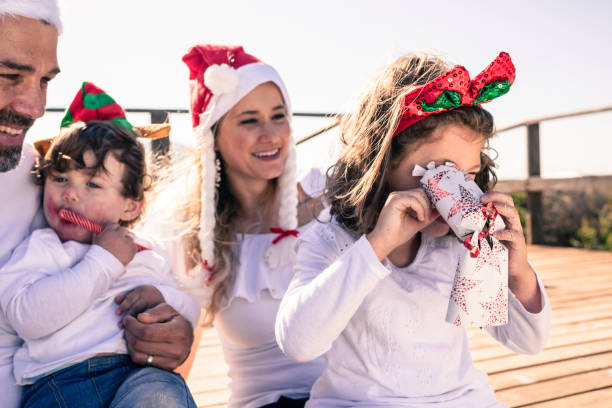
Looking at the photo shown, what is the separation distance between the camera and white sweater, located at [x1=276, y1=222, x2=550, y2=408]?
1.44m

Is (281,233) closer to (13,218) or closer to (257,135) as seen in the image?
(257,135)

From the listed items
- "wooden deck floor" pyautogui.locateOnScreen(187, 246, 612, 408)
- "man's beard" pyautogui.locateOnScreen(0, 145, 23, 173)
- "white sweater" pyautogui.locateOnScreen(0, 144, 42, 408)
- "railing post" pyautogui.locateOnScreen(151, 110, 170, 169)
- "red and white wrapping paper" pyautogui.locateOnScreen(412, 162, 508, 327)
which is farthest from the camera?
"railing post" pyautogui.locateOnScreen(151, 110, 170, 169)

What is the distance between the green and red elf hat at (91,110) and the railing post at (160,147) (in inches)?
23.2

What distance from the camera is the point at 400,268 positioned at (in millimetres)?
1591

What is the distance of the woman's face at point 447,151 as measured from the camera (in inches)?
56.9

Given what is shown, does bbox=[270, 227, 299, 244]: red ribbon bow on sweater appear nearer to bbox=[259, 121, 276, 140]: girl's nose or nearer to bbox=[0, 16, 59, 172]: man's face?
bbox=[259, 121, 276, 140]: girl's nose

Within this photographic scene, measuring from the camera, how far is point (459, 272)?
1349 mm

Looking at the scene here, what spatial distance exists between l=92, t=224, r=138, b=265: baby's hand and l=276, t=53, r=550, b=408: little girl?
0.57 metres

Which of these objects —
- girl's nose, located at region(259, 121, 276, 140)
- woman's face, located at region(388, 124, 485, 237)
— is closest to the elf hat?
girl's nose, located at region(259, 121, 276, 140)

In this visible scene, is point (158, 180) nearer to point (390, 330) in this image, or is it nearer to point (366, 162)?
point (366, 162)

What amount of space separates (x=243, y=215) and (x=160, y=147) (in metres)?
1.39

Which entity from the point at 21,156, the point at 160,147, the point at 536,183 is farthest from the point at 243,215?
the point at 536,183

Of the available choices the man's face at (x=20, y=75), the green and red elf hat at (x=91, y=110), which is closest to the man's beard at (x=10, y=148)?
the man's face at (x=20, y=75)

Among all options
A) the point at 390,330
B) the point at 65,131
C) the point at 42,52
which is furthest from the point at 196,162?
the point at 390,330
